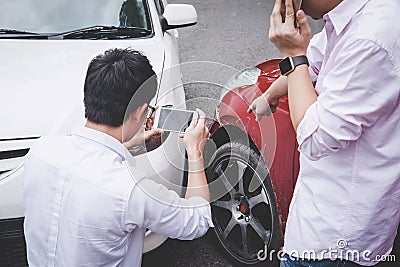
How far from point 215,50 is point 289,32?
15.4 ft

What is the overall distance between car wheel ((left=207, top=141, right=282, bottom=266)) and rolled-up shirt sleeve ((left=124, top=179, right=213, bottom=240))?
27.2 inches

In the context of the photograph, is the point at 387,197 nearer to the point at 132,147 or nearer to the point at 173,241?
the point at 132,147

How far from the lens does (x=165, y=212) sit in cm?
162

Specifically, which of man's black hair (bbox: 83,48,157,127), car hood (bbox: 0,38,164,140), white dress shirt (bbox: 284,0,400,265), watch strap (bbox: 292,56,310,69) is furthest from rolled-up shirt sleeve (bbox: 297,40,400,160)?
car hood (bbox: 0,38,164,140)

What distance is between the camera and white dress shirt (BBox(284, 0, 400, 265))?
4.17 ft

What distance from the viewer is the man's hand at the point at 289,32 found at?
146 cm

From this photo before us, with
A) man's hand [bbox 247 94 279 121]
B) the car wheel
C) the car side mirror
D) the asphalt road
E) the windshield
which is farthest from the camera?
the car side mirror

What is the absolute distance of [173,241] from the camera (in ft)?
9.59

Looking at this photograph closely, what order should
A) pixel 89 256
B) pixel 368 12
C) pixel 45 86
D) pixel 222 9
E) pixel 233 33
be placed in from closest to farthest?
pixel 368 12, pixel 89 256, pixel 45 86, pixel 233 33, pixel 222 9

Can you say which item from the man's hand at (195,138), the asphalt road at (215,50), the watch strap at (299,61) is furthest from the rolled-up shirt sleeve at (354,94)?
the asphalt road at (215,50)

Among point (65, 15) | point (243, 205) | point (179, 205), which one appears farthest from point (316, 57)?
point (65, 15)

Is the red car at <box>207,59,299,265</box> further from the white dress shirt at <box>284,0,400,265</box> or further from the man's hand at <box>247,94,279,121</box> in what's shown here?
the white dress shirt at <box>284,0,400,265</box>

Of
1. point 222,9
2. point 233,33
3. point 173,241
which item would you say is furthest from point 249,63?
point 173,241

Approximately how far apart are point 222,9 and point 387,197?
21.7 feet
